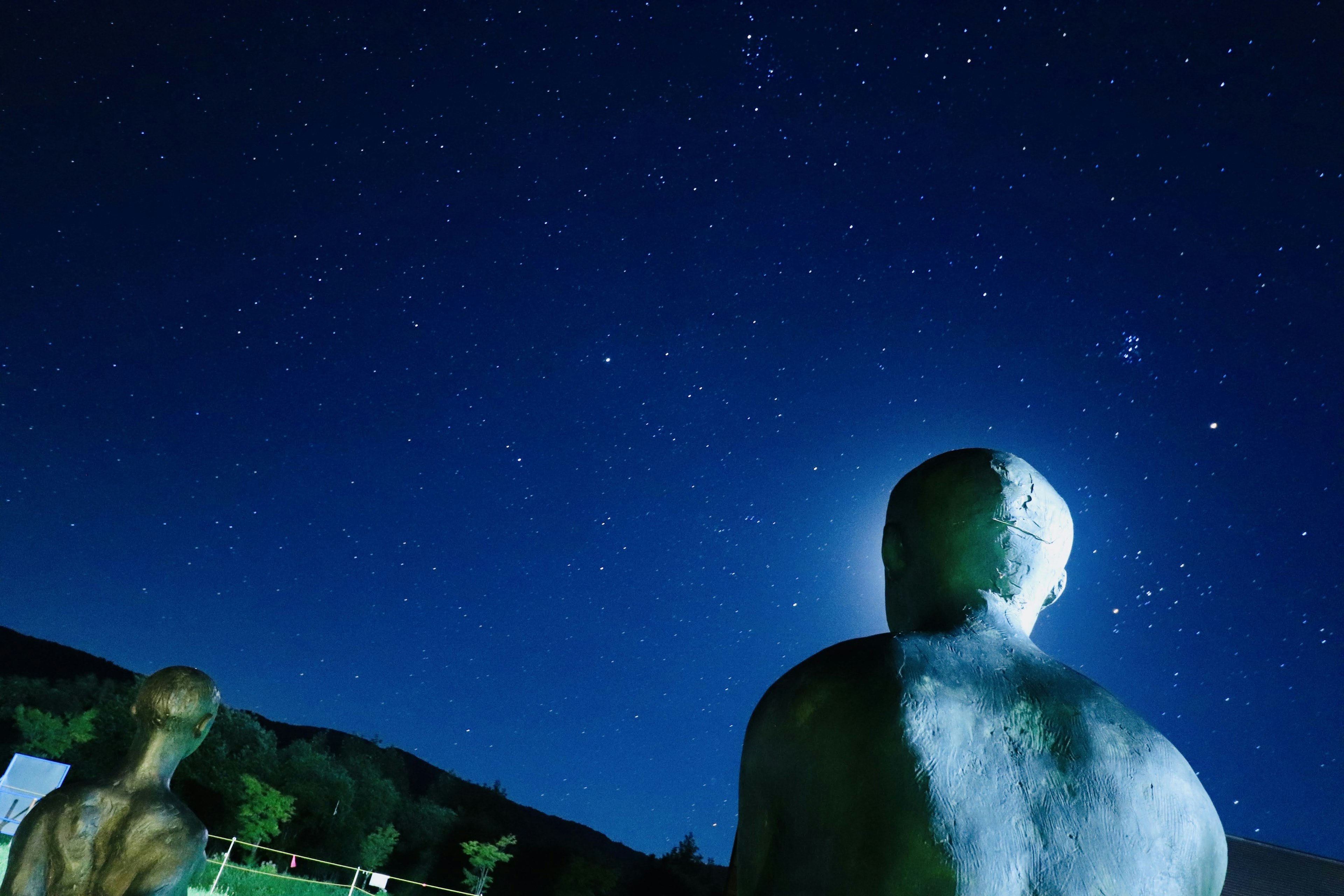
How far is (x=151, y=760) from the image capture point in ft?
11.7

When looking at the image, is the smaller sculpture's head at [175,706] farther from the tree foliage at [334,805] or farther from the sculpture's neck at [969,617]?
the tree foliage at [334,805]

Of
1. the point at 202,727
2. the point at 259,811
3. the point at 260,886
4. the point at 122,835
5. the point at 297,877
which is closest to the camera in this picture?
the point at 122,835

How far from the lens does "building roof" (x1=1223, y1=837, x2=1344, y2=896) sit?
1047 inches

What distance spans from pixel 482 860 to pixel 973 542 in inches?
2110

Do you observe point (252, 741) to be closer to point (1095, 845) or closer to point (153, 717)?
point (153, 717)

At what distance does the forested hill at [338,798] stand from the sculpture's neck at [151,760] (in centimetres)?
3961

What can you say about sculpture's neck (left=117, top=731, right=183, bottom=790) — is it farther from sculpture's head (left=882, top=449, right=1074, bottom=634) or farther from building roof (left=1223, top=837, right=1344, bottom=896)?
building roof (left=1223, top=837, right=1344, bottom=896)

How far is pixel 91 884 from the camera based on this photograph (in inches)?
128

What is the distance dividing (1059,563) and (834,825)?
3.02 ft

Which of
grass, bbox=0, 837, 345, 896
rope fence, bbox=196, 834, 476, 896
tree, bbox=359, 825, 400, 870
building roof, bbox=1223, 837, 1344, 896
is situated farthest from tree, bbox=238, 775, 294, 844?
building roof, bbox=1223, 837, 1344, 896

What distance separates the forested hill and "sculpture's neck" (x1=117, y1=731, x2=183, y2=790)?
39.6 meters

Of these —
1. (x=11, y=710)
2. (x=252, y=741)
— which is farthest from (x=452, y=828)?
(x=11, y=710)

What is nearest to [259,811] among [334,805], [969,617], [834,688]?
[334,805]

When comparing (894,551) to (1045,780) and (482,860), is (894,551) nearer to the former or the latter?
(1045,780)
